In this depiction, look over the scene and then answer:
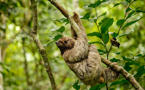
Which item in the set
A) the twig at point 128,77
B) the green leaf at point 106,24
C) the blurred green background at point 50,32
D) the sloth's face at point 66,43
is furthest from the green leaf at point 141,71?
the sloth's face at point 66,43

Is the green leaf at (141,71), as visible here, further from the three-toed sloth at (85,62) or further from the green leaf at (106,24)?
the green leaf at (106,24)

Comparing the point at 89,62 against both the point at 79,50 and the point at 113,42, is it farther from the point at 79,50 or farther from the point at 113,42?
the point at 113,42

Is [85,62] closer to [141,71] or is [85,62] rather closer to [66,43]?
[66,43]

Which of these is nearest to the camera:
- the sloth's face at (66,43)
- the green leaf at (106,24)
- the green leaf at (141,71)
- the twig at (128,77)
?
the twig at (128,77)

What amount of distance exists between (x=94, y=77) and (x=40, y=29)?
3.17 meters

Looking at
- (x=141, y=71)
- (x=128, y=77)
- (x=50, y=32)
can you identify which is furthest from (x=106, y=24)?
(x=50, y=32)

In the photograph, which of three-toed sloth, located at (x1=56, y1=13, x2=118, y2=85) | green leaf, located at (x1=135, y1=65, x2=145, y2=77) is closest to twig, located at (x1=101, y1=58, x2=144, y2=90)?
three-toed sloth, located at (x1=56, y1=13, x2=118, y2=85)

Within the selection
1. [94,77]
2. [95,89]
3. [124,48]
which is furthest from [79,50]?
[124,48]

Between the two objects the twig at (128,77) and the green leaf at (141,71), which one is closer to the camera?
the twig at (128,77)

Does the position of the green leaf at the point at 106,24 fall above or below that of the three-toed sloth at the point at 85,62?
above

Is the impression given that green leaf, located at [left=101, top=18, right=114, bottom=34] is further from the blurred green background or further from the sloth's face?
the sloth's face

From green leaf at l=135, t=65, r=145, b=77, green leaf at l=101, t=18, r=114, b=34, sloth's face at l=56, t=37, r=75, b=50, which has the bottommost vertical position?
green leaf at l=135, t=65, r=145, b=77

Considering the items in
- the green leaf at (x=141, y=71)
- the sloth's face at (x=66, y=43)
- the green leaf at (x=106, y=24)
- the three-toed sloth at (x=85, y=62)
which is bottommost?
the green leaf at (x=141, y=71)

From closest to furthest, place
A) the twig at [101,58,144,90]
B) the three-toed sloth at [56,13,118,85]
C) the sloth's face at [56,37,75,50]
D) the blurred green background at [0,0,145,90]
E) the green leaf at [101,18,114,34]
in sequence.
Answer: the twig at [101,58,144,90], the green leaf at [101,18,114,34], the three-toed sloth at [56,13,118,85], the sloth's face at [56,37,75,50], the blurred green background at [0,0,145,90]
